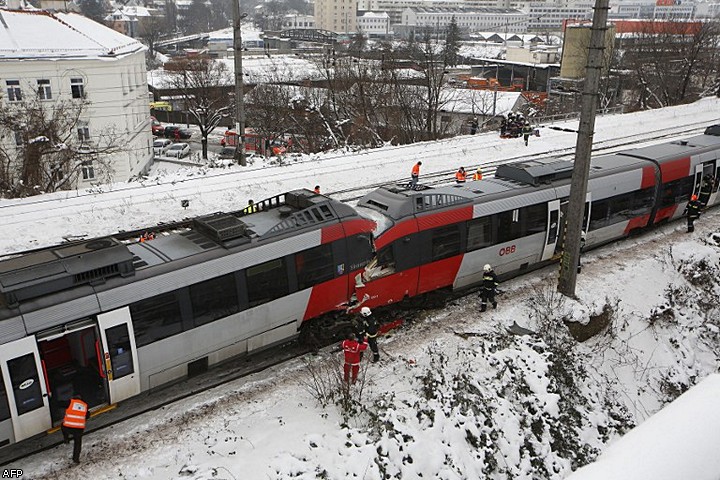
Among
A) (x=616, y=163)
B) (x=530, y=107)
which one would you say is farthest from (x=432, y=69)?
(x=616, y=163)

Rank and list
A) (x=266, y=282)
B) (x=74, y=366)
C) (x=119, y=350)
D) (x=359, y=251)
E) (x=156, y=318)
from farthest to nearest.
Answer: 1. (x=359, y=251)
2. (x=266, y=282)
3. (x=74, y=366)
4. (x=156, y=318)
5. (x=119, y=350)

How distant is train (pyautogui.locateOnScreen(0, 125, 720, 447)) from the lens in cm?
938

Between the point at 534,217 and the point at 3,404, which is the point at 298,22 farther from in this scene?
the point at 3,404

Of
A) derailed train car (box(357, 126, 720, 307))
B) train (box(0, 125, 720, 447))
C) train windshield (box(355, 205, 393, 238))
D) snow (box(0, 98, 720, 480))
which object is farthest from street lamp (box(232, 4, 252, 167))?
train windshield (box(355, 205, 393, 238))

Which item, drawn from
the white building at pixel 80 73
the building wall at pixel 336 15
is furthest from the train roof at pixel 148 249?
the building wall at pixel 336 15

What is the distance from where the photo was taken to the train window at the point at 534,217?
51.7 ft

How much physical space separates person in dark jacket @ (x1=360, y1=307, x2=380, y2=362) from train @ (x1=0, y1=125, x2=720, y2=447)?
3.04 feet

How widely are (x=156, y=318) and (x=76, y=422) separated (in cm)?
205

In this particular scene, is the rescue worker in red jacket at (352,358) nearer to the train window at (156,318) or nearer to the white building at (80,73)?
the train window at (156,318)

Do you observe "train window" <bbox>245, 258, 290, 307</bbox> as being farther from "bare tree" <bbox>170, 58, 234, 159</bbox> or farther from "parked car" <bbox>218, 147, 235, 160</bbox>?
"bare tree" <bbox>170, 58, 234, 159</bbox>

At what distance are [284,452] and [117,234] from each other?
9.52 meters

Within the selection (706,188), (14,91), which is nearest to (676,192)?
(706,188)

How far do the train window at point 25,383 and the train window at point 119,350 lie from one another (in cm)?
114

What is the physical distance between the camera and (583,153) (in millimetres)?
14906
